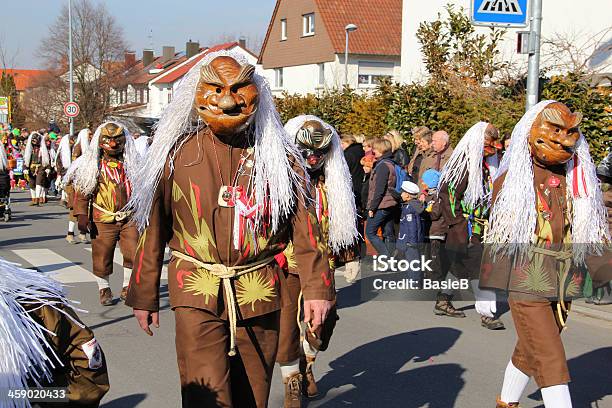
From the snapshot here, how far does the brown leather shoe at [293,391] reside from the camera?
17.0 feet

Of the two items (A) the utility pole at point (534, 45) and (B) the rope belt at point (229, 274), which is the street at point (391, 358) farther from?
(A) the utility pole at point (534, 45)

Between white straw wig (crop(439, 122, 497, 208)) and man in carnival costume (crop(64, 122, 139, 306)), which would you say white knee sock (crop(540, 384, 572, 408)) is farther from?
man in carnival costume (crop(64, 122, 139, 306))

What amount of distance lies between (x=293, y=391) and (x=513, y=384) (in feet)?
4.50

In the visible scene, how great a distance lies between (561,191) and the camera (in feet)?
16.5

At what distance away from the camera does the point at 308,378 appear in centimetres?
590

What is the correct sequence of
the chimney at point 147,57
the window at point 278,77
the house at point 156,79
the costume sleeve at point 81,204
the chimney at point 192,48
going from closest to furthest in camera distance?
the costume sleeve at point 81,204 < the window at point 278,77 < the house at point 156,79 < the chimney at point 192,48 < the chimney at point 147,57

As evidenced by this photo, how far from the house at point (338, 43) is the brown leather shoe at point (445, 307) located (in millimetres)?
28511

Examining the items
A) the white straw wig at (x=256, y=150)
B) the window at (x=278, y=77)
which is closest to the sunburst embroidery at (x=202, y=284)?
the white straw wig at (x=256, y=150)

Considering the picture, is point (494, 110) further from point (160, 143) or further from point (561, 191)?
point (160, 143)

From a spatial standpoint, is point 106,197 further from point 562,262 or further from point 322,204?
point 562,262

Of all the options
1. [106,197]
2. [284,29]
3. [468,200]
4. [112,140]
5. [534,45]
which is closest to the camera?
[468,200]

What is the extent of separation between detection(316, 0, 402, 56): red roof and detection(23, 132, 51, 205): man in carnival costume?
1958 cm

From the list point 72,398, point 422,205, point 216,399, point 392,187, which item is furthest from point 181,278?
point 392,187

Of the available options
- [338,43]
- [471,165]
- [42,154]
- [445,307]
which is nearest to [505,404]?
[471,165]
